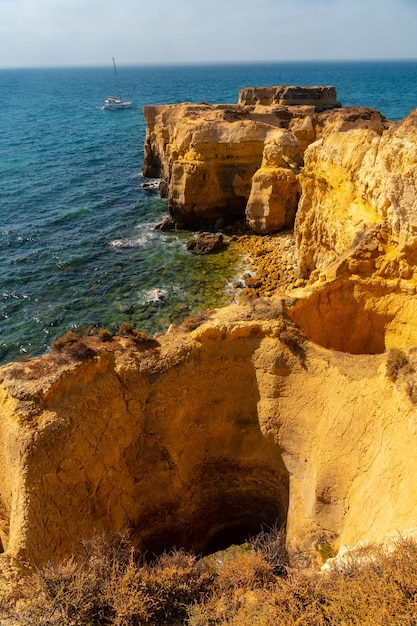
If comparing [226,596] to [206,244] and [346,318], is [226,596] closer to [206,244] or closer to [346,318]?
[346,318]

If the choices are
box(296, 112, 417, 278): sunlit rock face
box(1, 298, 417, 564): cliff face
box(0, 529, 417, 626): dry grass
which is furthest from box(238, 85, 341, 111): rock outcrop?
box(0, 529, 417, 626): dry grass

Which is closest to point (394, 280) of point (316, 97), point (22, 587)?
point (22, 587)

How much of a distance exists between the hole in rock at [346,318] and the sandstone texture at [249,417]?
0.18ft

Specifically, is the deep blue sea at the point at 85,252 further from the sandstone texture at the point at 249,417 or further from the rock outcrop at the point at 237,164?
the sandstone texture at the point at 249,417

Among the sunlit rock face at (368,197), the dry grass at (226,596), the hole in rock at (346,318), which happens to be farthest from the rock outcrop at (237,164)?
the dry grass at (226,596)

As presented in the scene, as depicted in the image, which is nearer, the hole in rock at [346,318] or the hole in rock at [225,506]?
the hole in rock at [225,506]

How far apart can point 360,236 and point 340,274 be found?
1943 mm

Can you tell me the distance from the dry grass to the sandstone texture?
2.01m

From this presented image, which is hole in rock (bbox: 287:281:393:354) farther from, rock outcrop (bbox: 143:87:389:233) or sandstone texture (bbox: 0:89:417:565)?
rock outcrop (bbox: 143:87:389:233)

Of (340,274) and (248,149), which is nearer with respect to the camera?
(340,274)

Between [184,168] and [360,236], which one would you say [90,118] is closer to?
[184,168]

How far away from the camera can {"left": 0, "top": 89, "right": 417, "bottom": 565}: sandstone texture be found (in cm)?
1230

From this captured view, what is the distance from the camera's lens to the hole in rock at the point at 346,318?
1695cm

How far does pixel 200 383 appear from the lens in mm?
15141
